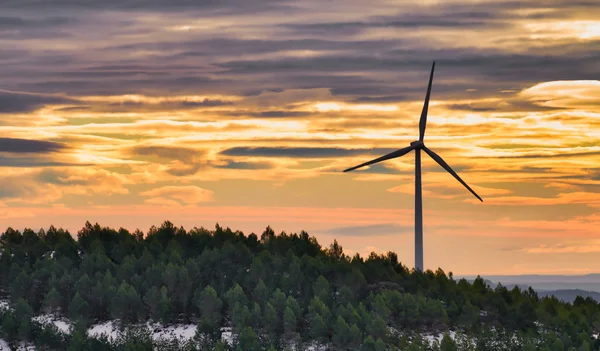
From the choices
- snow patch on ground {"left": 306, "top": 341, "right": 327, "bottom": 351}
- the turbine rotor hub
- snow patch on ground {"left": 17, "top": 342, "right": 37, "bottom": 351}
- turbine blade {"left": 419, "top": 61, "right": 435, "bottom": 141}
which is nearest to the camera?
snow patch on ground {"left": 306, "top": 341, "right": 327, "bottom": 351}

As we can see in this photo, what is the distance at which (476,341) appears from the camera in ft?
416

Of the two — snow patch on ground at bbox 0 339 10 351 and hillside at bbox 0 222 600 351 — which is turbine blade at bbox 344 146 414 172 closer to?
hillside at bbox 0 222 600 351

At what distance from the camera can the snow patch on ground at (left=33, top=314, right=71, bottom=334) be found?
12938cm

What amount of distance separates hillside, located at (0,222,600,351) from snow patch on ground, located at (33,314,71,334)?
193 millimetres

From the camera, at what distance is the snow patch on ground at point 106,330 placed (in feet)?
416

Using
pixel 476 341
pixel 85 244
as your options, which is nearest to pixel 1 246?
pixel 85 244

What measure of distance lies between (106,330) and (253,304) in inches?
673

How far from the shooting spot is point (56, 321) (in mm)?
133250

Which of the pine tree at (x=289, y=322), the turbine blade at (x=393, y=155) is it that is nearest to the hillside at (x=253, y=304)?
the pine tree at (x=289, y=322)

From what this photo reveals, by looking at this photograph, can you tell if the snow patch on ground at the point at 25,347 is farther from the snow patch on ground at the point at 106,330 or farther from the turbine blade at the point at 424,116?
the turbine blade at the point at 424,116

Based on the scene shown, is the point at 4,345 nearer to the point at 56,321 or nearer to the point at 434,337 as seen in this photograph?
the point at 56,321

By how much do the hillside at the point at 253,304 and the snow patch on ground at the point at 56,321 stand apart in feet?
0.63

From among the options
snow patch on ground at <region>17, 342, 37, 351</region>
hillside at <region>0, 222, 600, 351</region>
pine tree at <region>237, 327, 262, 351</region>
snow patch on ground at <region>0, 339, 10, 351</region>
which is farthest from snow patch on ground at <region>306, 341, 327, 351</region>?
snow patch on ground at <region>0, 339, 10, 351</region>

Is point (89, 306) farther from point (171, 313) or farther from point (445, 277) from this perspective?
point (445, 277)
